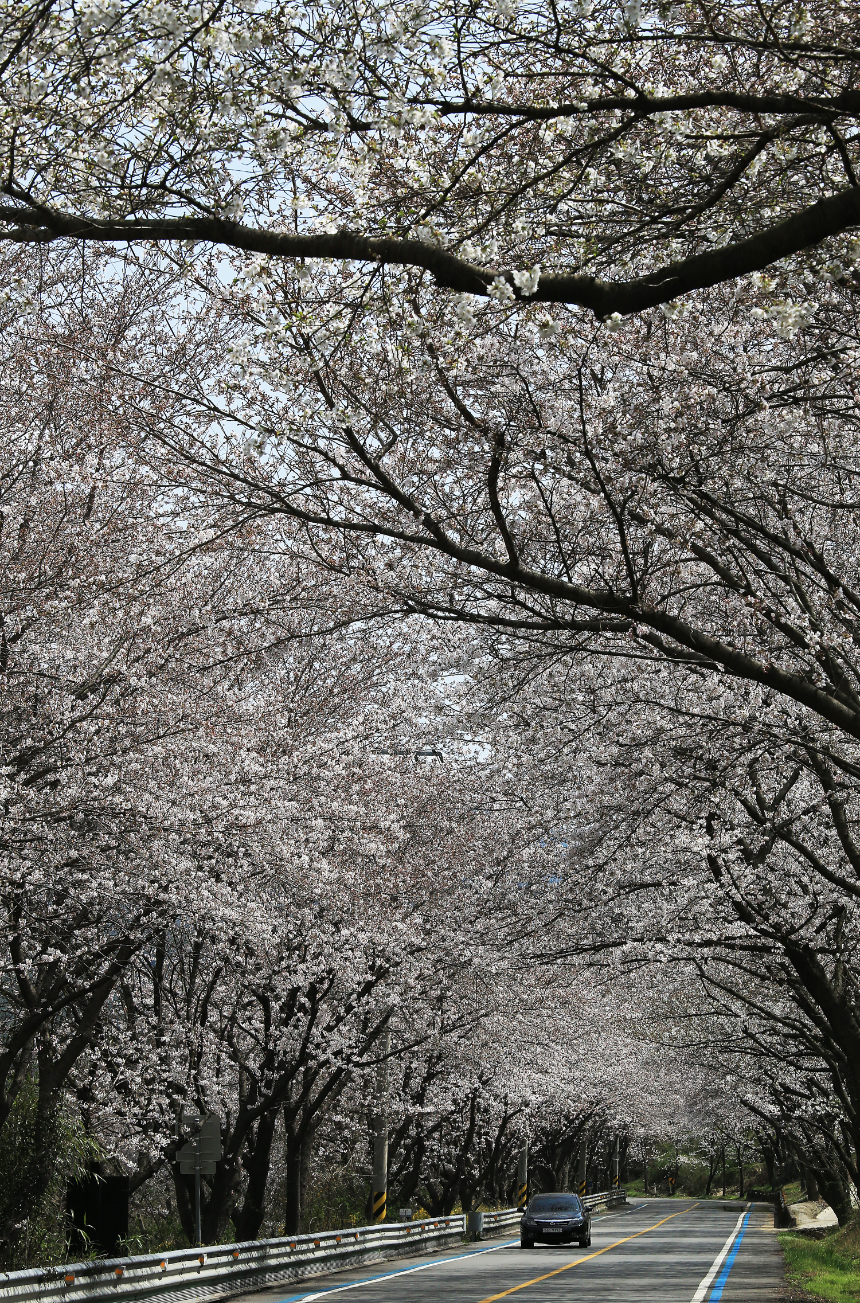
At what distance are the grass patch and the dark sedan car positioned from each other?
4.97m

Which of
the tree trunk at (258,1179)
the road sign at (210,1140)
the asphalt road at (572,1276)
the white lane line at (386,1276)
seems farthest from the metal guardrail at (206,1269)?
the tree trunk at (258,1179)

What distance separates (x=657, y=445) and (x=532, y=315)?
1873mm

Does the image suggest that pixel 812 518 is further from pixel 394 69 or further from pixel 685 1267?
pixel 685 1267

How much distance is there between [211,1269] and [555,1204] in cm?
1826

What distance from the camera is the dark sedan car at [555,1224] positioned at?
31.6 meters

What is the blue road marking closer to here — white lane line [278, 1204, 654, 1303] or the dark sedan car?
the dark sedan car

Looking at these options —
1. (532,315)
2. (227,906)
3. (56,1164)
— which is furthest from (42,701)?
(532,315)

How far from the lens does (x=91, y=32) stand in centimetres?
525

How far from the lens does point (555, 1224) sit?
31.6 m

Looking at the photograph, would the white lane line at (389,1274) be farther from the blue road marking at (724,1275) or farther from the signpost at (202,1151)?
the blue road marking at (724,1275)

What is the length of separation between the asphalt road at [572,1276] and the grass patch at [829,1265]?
43 centimetres

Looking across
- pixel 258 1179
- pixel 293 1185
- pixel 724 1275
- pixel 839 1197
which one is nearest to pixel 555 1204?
pixel 293 1185

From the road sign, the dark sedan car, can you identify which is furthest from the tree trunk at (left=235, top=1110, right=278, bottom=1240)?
the dark sedan car

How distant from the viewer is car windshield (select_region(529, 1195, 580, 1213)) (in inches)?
1270
